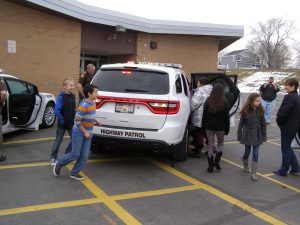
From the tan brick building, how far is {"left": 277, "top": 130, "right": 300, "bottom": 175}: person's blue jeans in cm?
920

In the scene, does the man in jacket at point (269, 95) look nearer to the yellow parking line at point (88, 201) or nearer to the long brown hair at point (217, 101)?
the long brown hair at point (217, 101)

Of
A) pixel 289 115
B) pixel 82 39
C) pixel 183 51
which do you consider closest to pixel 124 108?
pixel 289 115

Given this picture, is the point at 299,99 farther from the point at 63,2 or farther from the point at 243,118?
the point at 63,2

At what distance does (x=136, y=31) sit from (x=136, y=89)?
11.7m

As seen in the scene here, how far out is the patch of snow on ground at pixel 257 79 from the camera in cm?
4946

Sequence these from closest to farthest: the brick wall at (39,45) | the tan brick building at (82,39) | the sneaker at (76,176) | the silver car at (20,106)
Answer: the sneaker at (76,176) < the silver car at (20,106) < the brick wall at (39,45) < the tan brick building at (82,39)

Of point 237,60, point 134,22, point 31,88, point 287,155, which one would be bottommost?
point 287,155

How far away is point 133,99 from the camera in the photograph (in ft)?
19.6

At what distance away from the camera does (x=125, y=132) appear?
5.98m

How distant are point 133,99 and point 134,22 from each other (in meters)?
11.2

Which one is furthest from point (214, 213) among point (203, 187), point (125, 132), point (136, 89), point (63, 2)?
point (63, 2)

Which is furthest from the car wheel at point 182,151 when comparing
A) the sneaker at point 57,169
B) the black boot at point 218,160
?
the sneaker at point 57,169

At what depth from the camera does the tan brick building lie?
41.4 ft

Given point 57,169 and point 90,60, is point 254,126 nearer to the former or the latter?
point 57,169
